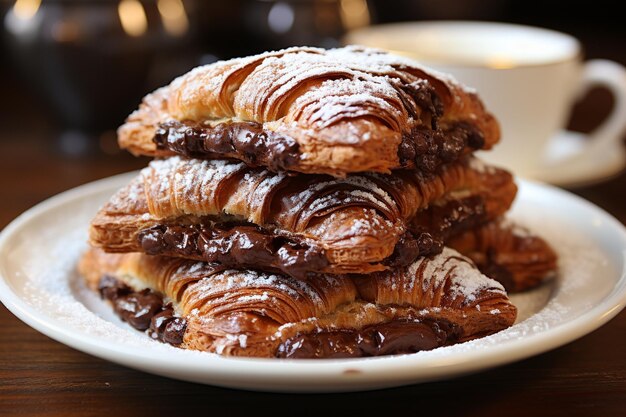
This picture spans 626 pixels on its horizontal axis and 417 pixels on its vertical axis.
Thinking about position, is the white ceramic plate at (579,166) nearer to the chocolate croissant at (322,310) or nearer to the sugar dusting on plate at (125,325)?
the sugar dusting on plate at (125,325)

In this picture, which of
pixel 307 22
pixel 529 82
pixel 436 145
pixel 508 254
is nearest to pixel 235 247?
pixel 436 145

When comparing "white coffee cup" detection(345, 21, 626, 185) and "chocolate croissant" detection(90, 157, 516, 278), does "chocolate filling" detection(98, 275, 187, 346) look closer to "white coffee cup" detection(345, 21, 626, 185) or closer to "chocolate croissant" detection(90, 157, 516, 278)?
"chocolate croissant" detection(90, 157, 516, 278)

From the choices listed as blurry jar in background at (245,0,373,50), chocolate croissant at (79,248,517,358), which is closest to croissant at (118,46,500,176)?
chocolate croissant at (79,248,517,358)

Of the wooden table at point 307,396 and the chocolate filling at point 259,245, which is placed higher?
the chocolate filling at point 259,245

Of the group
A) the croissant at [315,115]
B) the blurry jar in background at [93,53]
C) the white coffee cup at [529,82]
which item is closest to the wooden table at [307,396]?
the croissant at [315,115]

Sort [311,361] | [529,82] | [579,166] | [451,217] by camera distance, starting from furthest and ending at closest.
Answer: [579,166], [529,82], [451,217], [311,361]

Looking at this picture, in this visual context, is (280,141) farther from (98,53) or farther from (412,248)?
(98,53)
